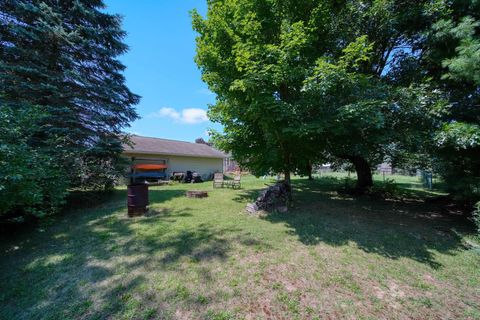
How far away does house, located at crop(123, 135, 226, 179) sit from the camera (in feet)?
49.3

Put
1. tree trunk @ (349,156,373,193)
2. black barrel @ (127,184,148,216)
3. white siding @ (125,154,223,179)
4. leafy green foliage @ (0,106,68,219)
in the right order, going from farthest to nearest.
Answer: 1. white siding @ (125,154,223,179)
2. tree trunk @ (349,156,373,193)
3. black barrel @ (127,184,148,216)
4. leafy green foliage @ (0,106,68,219)

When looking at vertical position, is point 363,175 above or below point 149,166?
below

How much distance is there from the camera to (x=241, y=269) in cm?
351

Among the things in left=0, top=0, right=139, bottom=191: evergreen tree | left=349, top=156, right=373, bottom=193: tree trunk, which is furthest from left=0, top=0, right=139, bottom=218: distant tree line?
left=349, top=156, right=373, bottom=193: tree trunk

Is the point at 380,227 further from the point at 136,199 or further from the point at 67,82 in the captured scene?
the point at 67,82

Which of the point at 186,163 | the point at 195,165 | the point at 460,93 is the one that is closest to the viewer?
the point at 460,93

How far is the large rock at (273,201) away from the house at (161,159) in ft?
32.2

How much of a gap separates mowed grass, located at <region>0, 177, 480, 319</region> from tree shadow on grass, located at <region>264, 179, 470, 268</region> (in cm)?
4

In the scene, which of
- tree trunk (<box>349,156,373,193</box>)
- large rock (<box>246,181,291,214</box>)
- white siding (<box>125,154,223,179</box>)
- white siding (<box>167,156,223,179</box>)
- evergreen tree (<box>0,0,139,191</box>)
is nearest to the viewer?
large rock (<box>246,181,291,214</box>)

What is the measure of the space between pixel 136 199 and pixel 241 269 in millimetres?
4357

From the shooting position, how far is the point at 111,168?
8.24m

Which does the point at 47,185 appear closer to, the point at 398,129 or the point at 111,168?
the point at 111,168

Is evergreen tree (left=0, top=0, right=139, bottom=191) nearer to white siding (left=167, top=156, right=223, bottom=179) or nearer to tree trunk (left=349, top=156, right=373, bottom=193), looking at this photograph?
white siding (left=167, top=156, right=223, bottom=179)

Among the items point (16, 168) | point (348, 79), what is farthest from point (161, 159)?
point (348, 79)
